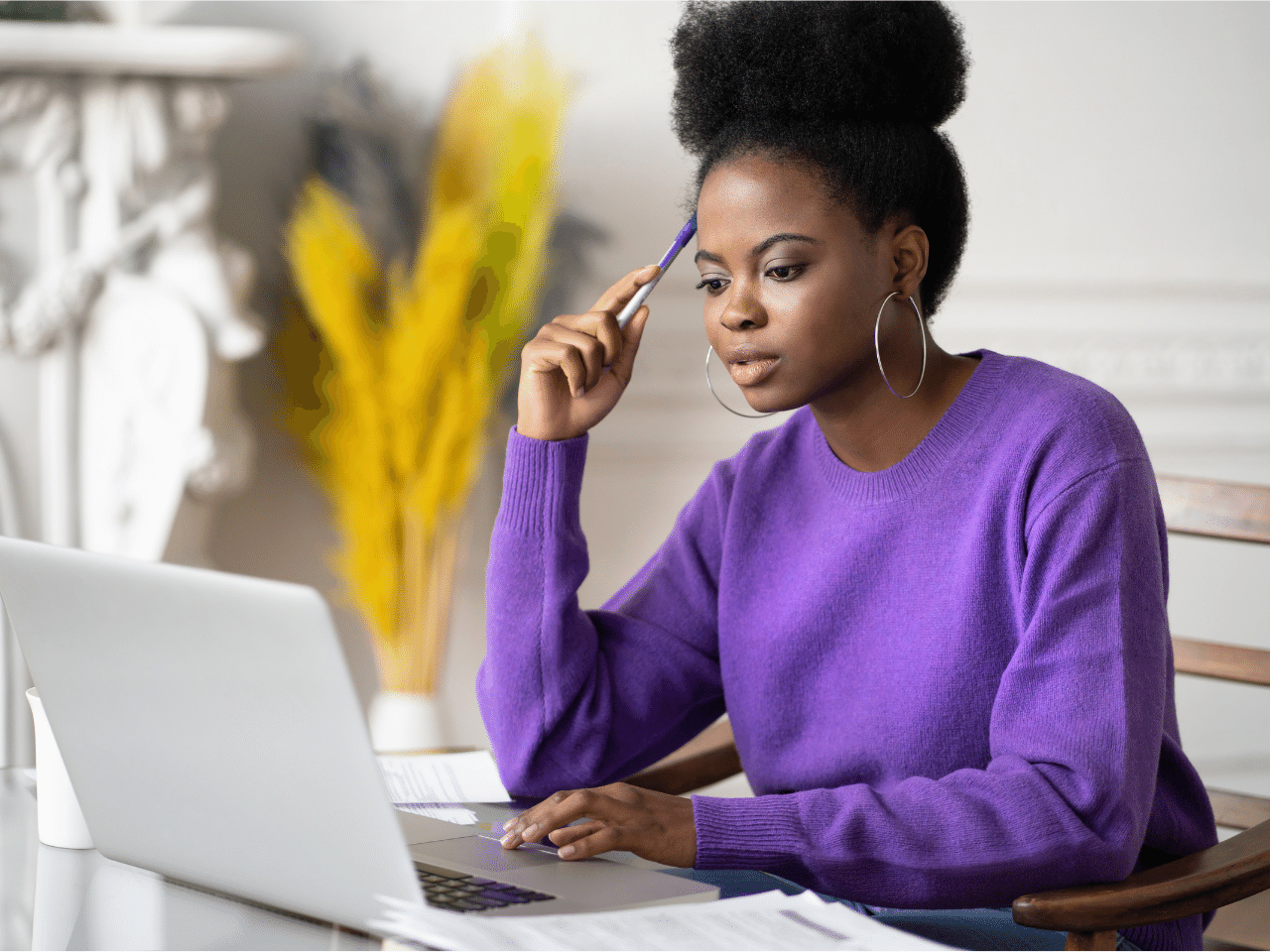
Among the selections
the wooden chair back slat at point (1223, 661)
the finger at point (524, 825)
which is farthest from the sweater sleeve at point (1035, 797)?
the wooden chair back slat at point (1223, 661)

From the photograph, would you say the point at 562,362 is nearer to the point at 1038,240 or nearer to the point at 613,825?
the point at 613,825

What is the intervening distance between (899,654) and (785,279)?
1.11 feet

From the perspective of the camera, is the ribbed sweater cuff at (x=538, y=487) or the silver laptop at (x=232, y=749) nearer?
the silver laptop at (x=232, y=749)

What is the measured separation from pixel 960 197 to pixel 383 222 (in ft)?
3.99

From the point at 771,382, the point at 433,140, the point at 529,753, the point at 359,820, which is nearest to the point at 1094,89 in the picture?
the point at 433,140

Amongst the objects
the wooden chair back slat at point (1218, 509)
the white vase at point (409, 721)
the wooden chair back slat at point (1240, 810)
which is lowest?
the white vase at point (409, 721)

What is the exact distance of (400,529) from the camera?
2141mm

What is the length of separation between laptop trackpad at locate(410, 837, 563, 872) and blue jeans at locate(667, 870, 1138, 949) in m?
0.20

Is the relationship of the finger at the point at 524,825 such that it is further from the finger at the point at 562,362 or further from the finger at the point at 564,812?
the finger at the point at 562,362

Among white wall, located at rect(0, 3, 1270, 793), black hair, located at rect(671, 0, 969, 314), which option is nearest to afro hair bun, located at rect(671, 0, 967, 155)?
black hair, located at rect(671, 0, 969, 314)

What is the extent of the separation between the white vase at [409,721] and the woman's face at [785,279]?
3.99ft

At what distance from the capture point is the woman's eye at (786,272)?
1083 millimetres

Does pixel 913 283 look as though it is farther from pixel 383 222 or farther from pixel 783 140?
pixel 383 222

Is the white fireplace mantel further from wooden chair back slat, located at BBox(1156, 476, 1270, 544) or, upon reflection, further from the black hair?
wooden chair back slat, located at BBox(1156, 476, 1270, 544)
